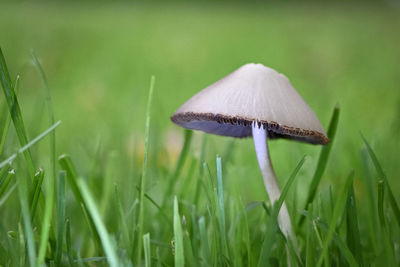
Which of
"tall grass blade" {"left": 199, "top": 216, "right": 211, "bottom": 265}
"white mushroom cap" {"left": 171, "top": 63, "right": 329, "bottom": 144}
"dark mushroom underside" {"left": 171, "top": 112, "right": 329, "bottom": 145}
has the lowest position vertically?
"tall grass blade" {"left": 199, "top": 216, "right": 211, "bottom": 265}

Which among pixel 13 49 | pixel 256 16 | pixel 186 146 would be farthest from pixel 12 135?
pixel 256 16

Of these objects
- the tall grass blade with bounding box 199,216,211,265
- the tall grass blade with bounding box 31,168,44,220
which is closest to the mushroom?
the tall grass blade with bounding box 199,216,211,265

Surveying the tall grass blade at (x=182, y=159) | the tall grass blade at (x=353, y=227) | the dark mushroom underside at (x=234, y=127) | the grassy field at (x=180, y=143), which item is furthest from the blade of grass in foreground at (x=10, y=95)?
the tall grass blade at (x=353, y=227)

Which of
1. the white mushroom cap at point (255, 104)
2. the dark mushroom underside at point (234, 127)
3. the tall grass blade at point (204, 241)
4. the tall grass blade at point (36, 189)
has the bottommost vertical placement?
the tall grass blade at point (204, 241)

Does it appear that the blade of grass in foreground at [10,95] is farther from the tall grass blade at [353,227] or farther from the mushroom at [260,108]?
the tall grass blade at [353,227]

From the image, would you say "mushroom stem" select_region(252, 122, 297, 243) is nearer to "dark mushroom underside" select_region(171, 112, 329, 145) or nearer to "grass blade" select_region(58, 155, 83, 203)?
"dark mushroom underside" select_region(171, 112, 329, 145)

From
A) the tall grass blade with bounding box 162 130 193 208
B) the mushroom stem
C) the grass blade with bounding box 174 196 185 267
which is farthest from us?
the tall grass blade with bounding box 162 130 193 208

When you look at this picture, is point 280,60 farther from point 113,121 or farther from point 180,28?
point 113,121
